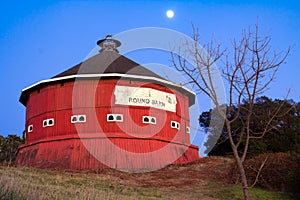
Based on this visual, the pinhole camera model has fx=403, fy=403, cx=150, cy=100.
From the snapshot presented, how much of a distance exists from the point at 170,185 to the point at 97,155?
20.2ft

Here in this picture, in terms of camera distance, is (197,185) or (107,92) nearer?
(197,185)

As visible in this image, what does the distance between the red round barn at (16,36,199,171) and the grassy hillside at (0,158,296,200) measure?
2.02 m

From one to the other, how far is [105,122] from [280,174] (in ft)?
34.1

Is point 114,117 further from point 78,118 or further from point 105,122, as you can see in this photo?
point 78,118

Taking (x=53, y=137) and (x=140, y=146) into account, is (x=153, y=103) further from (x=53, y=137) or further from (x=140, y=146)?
(x=53, y=137)

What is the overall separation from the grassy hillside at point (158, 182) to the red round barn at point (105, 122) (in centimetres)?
202

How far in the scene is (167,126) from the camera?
2502cm

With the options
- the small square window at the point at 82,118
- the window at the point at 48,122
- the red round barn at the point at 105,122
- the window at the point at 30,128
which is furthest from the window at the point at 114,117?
the window at the point at 30,128

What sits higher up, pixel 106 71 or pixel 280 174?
pixel 106 71

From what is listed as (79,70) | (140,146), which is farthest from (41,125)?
(140,146)

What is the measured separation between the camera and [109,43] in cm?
2980

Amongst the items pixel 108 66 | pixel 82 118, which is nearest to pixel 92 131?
pixel 82 118

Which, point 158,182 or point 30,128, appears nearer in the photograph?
point 158,182

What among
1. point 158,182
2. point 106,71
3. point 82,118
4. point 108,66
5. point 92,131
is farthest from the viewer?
point 108,66
